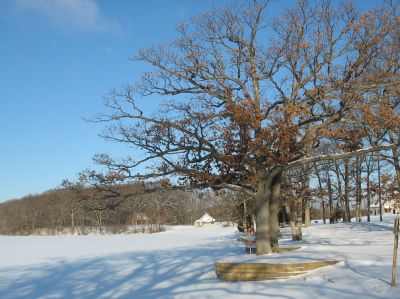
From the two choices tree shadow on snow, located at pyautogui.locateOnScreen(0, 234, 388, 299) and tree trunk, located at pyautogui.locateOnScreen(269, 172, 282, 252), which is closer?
tree shadow on snow, located at pyautogui.locateOnScreen(0, 234, 388, 299)

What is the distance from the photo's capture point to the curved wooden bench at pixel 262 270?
40.3 ft

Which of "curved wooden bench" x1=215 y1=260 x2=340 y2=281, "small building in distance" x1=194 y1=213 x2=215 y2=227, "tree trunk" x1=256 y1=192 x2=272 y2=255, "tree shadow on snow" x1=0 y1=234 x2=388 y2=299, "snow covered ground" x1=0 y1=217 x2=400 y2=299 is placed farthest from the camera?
"small building in distance" x1=194 y1=213 x2=215 y2=227

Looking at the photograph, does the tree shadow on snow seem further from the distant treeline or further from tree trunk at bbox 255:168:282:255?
the distant treeline

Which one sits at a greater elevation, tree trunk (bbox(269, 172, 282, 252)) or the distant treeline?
tree trunk (bbox(269, 172, 282, 252))

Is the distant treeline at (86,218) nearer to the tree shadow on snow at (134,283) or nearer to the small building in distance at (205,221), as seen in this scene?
the small building in distance at (205,221)

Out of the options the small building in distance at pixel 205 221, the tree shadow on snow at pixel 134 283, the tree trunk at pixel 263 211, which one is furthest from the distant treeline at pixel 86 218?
the tree trunk at pixel 263 211

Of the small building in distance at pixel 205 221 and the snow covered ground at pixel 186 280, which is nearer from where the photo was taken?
the snow covered ground at pixel 186 280

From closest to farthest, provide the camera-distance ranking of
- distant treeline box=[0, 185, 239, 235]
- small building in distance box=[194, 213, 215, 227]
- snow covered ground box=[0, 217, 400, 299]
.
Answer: snow covered ground box=[0, 217, 400, 299] → distant treeline box=[0, 185, 239, 235] → small building in distance box=[194, 213, 215, 227]

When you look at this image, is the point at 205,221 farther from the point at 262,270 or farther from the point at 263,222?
the point at 262,270

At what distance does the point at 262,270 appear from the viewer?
12.7 meters

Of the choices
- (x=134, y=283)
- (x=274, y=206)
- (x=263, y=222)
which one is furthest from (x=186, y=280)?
(x=274, y=206)

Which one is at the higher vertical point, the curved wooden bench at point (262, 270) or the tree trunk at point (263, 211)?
the tree trunk at point (263, 211)

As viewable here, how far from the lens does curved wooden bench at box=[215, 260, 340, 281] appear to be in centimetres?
1227

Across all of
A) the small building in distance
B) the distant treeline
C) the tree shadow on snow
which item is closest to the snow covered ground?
the tree shadow on snow
